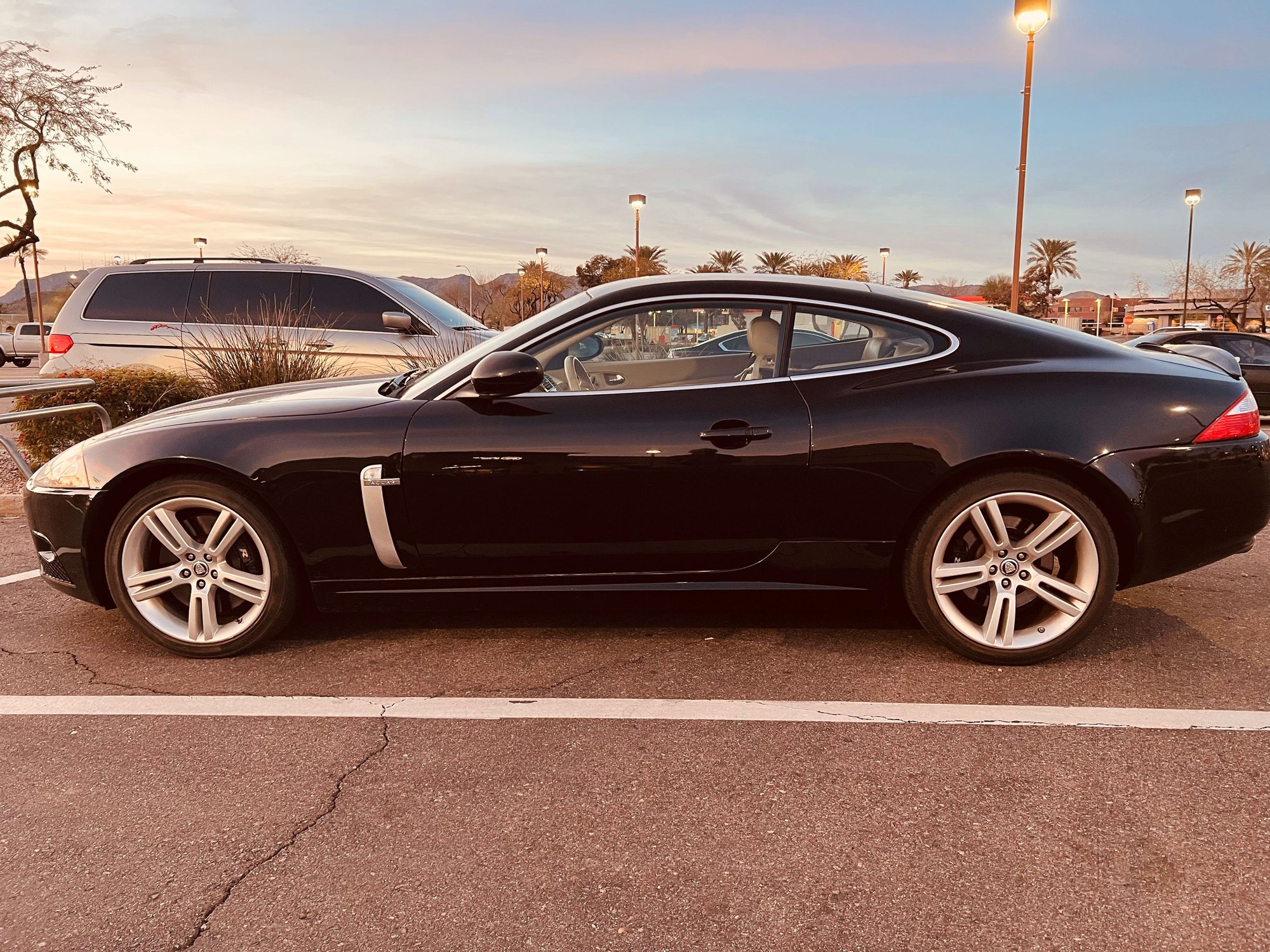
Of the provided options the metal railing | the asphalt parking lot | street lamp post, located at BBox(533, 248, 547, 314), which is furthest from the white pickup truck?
the asphalt parking lot

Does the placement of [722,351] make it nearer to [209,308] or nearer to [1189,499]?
[1189,499]

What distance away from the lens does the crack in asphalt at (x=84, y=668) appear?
351cm

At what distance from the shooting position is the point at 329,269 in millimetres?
9531

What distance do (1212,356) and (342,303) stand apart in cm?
751

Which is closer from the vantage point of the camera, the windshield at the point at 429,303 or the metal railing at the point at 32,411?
the metal railing at the point at 32,411

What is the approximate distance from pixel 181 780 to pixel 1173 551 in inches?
132

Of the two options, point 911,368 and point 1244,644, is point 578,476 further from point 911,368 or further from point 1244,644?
point 1244,644

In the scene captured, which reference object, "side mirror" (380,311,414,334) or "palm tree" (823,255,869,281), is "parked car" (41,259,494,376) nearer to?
"side mirror" (380,311,414,334)

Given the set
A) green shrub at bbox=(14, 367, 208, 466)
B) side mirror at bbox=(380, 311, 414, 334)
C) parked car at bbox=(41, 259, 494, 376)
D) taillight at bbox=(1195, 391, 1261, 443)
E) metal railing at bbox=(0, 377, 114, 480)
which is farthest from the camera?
parked car at bbox=(41, 259, 494, 376)

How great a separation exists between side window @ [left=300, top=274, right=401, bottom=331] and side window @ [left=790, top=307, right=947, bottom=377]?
6.58 meters

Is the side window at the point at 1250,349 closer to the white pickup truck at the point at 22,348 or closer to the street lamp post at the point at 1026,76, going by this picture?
the street lamp post at the point at 1026,76

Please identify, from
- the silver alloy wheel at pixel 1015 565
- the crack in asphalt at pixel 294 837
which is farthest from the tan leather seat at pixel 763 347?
the crack in asphalt at pixel 294 837

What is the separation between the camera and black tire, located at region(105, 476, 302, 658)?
372cm

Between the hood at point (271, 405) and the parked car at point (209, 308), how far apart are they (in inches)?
200
